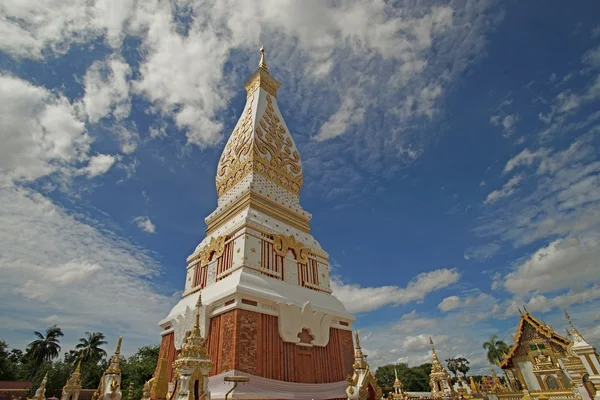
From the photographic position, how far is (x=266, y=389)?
9.44 metres

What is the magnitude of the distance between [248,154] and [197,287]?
6.45 metres

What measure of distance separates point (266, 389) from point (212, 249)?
20.4 ft

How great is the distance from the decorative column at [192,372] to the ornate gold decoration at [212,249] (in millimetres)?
7080

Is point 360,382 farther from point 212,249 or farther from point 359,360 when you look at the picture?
point 212,249

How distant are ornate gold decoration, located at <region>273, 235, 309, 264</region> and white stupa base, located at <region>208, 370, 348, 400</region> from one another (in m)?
4.85

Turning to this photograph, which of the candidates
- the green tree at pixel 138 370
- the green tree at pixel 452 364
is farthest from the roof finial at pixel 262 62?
the green tree at pixel 452 364

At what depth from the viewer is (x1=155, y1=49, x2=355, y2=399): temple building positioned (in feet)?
33.2

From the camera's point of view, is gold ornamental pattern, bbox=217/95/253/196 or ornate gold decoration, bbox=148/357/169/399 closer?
ornate gold decoration, bbox=148/357/169/399

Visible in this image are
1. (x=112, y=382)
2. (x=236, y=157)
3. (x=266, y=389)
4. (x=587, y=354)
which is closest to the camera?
(x=112, y=382)

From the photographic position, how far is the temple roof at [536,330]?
2175 centimetres

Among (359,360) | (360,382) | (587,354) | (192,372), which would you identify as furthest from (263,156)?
(587,354)

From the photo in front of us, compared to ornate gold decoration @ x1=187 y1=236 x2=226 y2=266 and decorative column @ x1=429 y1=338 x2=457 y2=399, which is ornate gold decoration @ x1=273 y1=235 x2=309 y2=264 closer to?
ornate gold decoration @ x1=187 y1=236 x2=226 y2=266

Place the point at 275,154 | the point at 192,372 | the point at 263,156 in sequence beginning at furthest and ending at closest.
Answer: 1. the point at 275,154
2. the point at 263,156
3. the point at 192,372

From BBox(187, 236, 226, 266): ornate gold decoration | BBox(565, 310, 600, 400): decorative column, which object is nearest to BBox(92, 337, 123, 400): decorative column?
BBox(187, 236, 226, 266): ornate gold decoration
